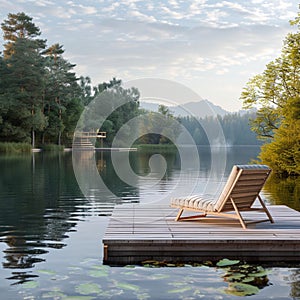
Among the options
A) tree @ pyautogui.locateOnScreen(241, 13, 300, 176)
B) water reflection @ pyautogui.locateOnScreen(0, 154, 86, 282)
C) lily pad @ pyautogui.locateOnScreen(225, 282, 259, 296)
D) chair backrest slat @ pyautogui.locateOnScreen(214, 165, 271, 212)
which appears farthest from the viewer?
tree @ pyautogui.locateOnScreen(241, 13, 300, 176)

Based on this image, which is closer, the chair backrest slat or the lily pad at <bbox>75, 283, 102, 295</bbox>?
the lily pad at <bbox>75, 283, 102, 295</bbox>

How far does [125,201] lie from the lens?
39.2 feet

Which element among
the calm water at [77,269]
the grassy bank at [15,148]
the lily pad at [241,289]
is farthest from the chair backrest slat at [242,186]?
the grassy bank at [15,148]

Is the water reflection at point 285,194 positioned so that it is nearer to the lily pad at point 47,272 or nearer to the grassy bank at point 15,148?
the lily pad at point 47,272

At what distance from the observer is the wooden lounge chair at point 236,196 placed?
21.5ft

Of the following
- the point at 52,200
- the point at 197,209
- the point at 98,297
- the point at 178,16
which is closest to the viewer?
the point at 98,297

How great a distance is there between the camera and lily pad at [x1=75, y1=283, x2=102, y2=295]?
468 cm

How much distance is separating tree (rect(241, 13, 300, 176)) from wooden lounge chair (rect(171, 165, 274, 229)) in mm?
12907

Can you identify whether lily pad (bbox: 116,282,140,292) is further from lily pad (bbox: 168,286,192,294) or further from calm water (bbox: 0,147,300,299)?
lily pad (bbox: 168,286,192,294)

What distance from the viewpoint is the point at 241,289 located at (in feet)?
15.7

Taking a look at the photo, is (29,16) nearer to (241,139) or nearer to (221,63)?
(221,63)

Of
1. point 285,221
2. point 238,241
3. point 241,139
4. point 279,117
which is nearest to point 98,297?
point 238,241

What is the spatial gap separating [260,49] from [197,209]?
3046 cm

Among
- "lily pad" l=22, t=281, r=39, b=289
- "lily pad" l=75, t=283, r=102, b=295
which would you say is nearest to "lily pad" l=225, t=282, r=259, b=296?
"lily pad" l=75, t=283, r=102, b=295
